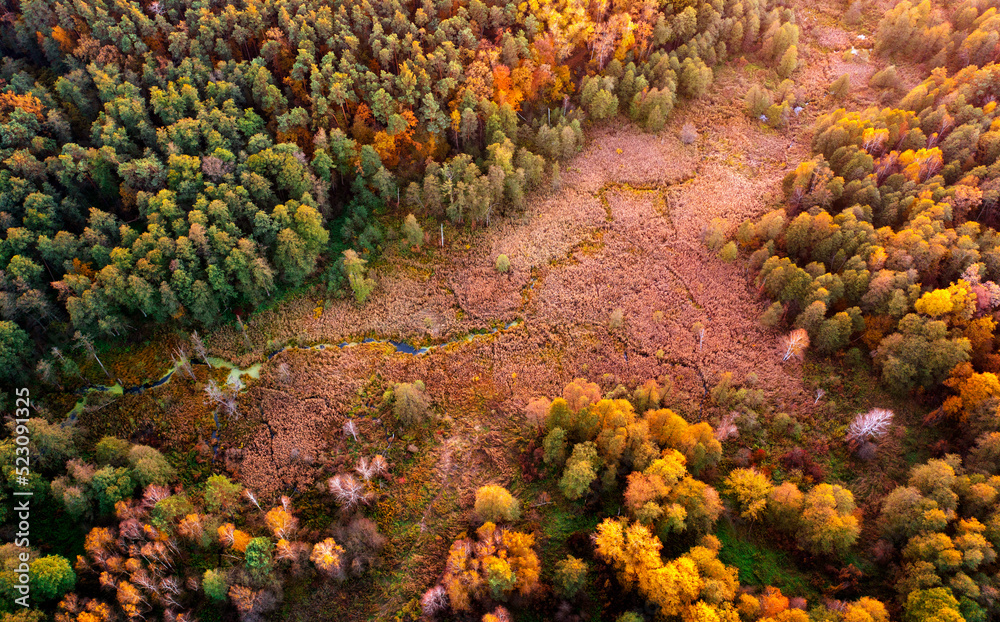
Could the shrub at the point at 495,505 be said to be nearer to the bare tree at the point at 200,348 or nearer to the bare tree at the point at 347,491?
the bare tree at the point at 347,491

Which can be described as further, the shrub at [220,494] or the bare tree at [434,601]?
the shrub at [220,494]

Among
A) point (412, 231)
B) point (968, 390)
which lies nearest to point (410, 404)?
point (412, 231)

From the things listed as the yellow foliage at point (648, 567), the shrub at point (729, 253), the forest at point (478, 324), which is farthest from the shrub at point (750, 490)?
the shrub at point (729, 253)

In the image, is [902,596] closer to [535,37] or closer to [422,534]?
[422,534]

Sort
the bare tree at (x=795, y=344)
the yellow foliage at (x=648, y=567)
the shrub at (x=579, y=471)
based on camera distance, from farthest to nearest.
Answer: the bare tree at (x=795, y=344) → the shrub at (x=579, y=471) → the yellow foliage at (x=648, y=567)

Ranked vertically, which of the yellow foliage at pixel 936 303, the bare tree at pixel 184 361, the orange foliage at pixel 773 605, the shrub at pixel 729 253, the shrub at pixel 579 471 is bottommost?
the orange foliage at pixel 773 605

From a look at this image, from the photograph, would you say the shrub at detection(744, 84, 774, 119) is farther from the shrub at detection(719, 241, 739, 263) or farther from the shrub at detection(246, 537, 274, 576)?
the shrub at detection(246, 537, 274, 576)

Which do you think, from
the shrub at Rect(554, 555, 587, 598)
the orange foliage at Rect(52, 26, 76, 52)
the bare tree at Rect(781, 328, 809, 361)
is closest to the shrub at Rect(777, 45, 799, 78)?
the bare tree at Rect(781, 328, 809, 361)
